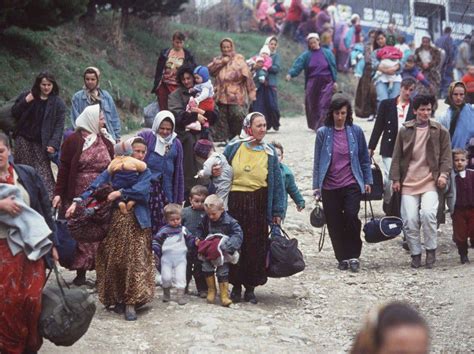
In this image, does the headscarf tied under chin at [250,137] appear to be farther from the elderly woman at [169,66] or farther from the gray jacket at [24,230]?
the elderly woman at [169,66]

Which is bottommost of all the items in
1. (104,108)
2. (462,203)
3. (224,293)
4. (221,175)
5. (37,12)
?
(224,293)

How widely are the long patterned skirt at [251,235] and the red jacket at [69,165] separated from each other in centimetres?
137

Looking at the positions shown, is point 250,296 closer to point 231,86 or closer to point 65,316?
point 65,316

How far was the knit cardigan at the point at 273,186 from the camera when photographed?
8914 millimetres

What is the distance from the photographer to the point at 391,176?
34.7ft

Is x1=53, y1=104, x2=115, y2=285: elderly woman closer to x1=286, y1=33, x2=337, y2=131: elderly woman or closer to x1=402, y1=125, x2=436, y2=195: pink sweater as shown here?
x1=402, y1=125, x2=436, y2=195: pink sweater

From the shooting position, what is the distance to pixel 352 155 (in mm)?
10133

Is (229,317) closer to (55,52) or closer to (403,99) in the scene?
(403,99)

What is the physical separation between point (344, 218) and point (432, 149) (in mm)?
1091

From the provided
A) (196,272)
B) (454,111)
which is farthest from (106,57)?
(196,272)

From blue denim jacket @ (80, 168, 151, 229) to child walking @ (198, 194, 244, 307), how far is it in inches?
21.8

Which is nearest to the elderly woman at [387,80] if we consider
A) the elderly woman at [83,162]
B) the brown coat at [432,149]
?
the brown coat at [432,149]

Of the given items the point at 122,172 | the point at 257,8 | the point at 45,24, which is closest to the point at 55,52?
the point at 45,24

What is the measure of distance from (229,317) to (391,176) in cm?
296
